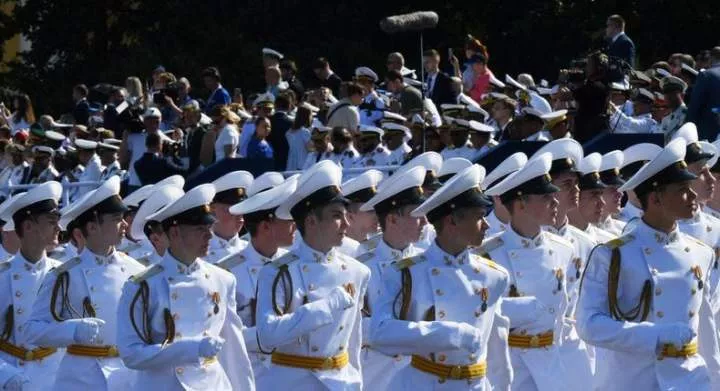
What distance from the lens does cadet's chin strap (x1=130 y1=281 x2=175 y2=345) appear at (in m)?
10.6

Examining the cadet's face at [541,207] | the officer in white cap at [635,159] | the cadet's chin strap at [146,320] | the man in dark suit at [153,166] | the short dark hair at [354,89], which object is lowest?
the man in dark suit at [153,166]

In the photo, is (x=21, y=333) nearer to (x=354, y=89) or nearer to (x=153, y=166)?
(x=153, y=166)

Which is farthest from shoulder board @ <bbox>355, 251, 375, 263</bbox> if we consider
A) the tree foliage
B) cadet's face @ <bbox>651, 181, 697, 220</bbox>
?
the tree foliage

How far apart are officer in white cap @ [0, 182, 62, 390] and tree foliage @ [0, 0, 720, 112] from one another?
751 inches

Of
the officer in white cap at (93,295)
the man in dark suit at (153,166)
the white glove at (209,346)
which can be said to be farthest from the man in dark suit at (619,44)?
the white glove at (209,346)

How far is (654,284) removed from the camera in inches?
407

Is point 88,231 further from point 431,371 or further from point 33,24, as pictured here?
point 33,24

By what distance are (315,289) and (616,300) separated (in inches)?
65.3

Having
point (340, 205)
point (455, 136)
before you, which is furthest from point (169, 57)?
point (340, 205)

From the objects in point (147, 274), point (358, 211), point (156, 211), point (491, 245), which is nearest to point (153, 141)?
point (358, 211)

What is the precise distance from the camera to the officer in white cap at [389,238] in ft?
36.7

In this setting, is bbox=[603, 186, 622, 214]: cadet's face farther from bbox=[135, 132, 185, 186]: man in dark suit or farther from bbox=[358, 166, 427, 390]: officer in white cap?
bbox=[135, 132, 185, 186]: man in dark suit

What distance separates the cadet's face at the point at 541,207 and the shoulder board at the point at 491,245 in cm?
26

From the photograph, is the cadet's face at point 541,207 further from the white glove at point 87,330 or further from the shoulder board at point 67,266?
the shoulder board at point 67,266
